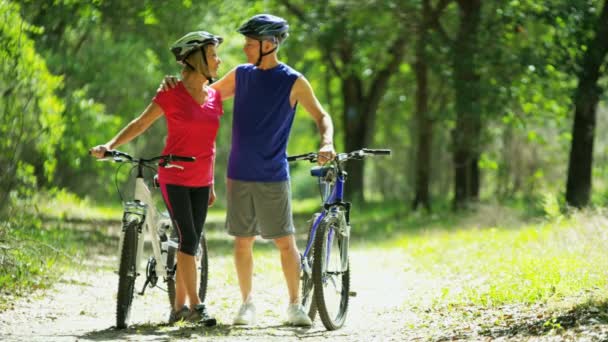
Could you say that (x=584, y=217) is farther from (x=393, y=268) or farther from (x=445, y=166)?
(x=445, y=166)

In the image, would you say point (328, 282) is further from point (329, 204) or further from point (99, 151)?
point (99, 151)

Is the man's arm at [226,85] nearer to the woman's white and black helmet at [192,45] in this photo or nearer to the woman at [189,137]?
the woman at [189,137]

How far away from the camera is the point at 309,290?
7.70m

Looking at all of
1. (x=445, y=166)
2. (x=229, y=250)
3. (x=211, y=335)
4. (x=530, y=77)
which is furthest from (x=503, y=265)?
A: (x=445, y=166)

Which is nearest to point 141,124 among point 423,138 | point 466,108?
point 466,108

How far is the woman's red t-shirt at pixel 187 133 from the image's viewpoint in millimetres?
7309

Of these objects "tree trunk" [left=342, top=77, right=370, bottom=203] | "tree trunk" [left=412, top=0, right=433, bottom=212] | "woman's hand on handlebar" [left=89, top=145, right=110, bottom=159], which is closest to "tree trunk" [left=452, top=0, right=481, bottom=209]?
"tree trunk" [left=412, top=0, right=433, bottom=212]

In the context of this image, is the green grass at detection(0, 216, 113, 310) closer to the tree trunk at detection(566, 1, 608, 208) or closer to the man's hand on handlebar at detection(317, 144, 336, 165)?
the man's hand on handlebar at detection(317, 144, 336, 165)

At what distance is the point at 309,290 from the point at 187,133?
1467mm

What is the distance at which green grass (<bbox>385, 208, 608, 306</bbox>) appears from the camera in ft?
27.5

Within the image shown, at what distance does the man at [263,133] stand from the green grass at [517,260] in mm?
1930

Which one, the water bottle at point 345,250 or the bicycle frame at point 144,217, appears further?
the water bottle at point 345,250

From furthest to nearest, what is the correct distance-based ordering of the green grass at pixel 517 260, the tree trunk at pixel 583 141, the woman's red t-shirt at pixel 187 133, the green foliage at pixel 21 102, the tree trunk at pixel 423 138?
1. the tree trunk at pixel 423 138
2. the tree trunk at pixel 583 141
3. the green foliage at pixel 21 102
4. the green grass at pixel 517 260
5. the woman's red t-shirt at pixel 187 133

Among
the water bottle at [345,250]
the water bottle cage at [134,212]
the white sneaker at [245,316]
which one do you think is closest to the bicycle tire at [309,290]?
the water bottle at [345,250]
